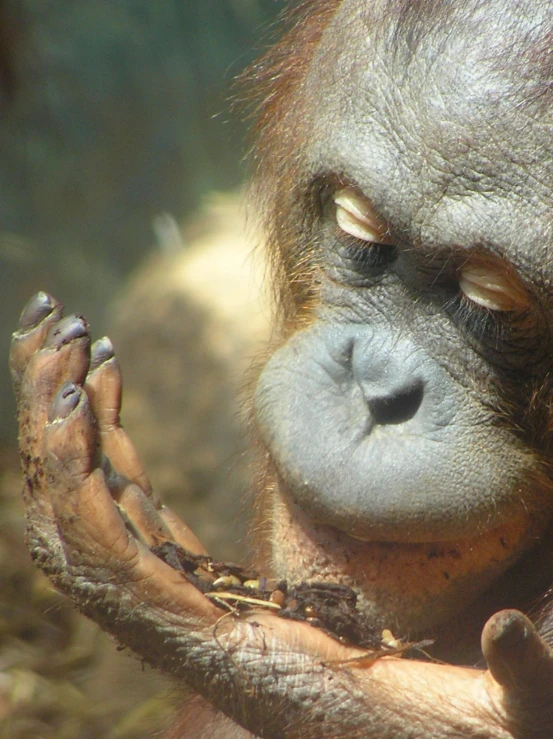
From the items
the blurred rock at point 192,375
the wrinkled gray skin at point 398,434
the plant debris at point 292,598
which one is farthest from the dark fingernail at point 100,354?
the blurred rock at point 192,375

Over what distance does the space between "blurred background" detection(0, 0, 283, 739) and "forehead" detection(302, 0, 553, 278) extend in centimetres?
243

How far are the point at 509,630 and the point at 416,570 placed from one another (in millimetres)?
589

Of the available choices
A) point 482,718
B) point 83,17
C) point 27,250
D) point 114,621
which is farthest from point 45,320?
point 83,17

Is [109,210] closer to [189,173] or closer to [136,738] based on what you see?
Answer: [189,173]

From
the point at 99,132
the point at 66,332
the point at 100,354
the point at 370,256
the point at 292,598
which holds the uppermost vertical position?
the point at 99,132

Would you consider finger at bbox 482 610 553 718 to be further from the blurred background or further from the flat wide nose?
the blurred background

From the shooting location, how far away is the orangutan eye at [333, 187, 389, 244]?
2180mm

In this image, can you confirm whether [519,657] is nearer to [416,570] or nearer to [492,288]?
[416,570]

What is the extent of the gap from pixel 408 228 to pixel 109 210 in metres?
3.38

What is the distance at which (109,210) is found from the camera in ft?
17.0

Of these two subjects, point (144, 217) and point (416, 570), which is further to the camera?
point (144, 217)

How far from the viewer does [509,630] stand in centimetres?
160

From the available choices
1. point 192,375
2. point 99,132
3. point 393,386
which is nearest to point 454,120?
point 393,386

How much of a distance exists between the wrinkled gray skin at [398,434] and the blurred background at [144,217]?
2.36 metres
